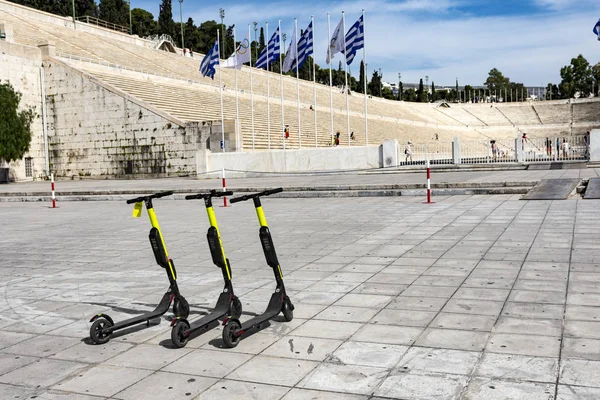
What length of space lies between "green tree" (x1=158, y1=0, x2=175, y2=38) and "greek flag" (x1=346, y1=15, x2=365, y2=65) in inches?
2584

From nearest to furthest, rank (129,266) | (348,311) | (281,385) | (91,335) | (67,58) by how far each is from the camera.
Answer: (281,385), (91,335), (348,311), (129,266), (67,58)

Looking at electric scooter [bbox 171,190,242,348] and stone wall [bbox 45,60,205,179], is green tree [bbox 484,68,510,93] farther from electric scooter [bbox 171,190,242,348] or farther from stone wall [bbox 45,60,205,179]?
electric scooter [bbox 171,190,242,348]

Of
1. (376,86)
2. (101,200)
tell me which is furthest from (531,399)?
(376,86)

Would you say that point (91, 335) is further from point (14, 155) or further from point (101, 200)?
point (14, 155)

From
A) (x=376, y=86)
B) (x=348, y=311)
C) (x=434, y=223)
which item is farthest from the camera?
(x=376, y=86)

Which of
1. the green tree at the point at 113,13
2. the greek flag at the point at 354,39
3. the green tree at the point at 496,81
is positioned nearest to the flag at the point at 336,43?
the greek flag at the point at 354,39

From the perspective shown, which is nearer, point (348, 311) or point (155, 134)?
point (348, 311)

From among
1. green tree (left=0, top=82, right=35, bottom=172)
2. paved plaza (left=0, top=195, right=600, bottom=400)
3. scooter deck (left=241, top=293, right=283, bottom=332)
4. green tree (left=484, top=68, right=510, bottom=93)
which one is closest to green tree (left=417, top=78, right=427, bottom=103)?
green tree (left=484, top=68, right=510, bottom=93)

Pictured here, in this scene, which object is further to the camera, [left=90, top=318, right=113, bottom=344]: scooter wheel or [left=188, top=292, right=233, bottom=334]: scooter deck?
[left=90, top=318, right=113, bottom=344]: scooter wheel

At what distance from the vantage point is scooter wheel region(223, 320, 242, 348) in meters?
4.40

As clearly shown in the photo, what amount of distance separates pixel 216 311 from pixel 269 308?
1.48 ft

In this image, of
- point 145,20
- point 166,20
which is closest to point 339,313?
point 166,20

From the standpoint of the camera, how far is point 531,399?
3.35 meters

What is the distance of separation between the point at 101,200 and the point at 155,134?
11424 mm
